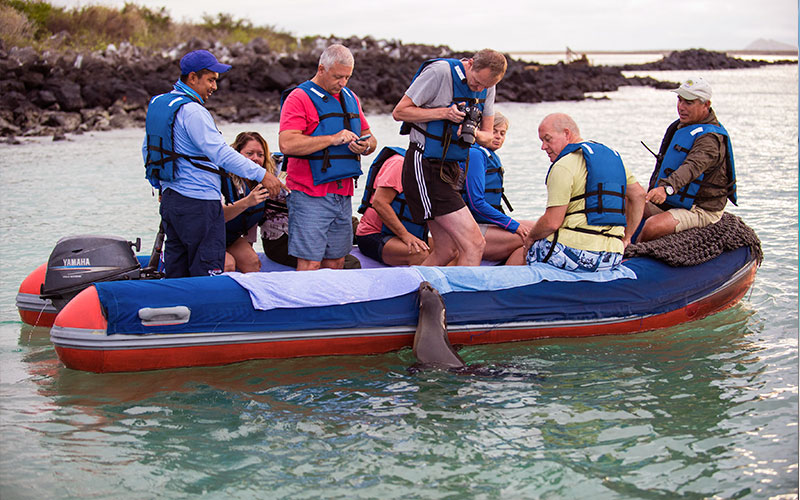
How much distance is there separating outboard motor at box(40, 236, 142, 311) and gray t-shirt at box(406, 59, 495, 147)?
1.92 m

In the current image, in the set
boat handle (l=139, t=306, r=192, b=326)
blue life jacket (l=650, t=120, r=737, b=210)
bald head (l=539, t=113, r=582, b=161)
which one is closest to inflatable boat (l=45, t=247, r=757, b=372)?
boat handle (l=139, t=306, r=192, b=326)

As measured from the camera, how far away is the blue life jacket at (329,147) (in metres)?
4.57

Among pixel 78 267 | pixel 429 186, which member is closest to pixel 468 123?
pixel 429 186

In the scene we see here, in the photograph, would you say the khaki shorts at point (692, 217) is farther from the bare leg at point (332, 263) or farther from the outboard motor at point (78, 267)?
the outboard motor at point (78, 267)

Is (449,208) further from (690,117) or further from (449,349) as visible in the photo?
(690,117)

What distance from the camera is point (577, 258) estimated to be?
4.48 metres

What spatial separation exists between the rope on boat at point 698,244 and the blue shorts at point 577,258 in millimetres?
332

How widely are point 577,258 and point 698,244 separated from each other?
3.31ft

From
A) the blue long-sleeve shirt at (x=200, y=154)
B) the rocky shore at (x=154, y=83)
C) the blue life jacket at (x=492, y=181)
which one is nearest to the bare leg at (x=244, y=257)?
the blue long-sleeve shirt at (x=200, y=154)

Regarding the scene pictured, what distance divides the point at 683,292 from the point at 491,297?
132 centimetres

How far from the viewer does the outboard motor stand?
172 inches

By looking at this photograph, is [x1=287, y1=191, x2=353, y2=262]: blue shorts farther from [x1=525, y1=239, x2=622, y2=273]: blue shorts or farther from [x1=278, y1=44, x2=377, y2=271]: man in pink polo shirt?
[x1=525, y1=239, x2=622, y2=273]: blue shorts

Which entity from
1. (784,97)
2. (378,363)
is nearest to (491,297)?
Answer: (378,363)

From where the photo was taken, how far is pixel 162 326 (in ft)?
12.9
